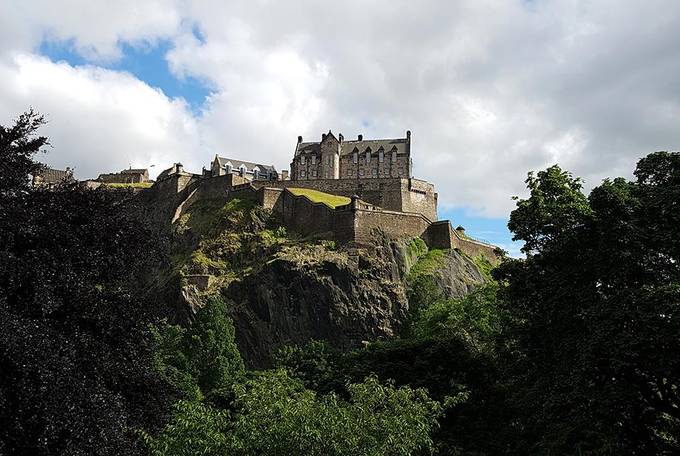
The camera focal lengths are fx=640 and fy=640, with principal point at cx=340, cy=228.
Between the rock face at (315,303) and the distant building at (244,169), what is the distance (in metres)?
36.9

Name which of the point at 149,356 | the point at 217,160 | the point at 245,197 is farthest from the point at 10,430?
the point at 217,160

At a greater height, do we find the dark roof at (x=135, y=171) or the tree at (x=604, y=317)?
the dark roof at (x=135, y=171)

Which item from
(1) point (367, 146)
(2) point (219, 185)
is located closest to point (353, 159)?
(1) point (367, 146)

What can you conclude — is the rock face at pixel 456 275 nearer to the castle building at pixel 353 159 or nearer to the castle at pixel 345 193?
the castle at pixel 345 193

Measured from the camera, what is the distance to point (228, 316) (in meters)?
51.7

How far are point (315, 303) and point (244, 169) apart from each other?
140ft

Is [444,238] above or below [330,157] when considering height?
below

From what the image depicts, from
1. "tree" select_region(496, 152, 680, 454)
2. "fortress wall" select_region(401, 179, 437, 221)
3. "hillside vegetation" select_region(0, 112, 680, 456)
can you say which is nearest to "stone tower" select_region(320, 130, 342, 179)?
"fortress wall" select_region(401, 179, 437, 221)

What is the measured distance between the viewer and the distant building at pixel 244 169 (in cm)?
8819

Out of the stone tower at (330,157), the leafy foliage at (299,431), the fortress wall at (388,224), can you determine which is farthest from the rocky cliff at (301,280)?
the leafy foliage at (299,431)

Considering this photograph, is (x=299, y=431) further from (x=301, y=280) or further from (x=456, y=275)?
(x=456, y=275)

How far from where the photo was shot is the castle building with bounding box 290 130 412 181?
3155 inches

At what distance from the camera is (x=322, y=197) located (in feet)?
212

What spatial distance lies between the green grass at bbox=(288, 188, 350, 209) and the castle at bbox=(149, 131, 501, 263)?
1.99 ft
